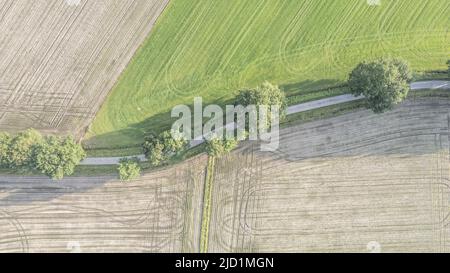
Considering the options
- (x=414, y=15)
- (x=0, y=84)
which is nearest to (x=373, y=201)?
(x=414, y=15)

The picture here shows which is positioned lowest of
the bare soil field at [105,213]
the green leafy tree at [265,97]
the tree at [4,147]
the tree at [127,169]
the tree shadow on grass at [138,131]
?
the bare soil field at [105,213]

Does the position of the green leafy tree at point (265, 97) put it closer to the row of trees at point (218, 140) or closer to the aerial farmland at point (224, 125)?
the row of trees at point (218, 140)

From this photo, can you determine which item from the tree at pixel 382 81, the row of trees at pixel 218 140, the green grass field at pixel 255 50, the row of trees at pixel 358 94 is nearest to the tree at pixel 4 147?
the green grass field at pixel 255 50

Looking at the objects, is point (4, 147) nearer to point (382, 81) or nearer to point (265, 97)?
point (265, 97)

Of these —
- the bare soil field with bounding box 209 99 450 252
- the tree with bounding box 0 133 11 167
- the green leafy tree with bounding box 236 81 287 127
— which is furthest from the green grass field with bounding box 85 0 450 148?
the tree with bounding box 0 133 11 167

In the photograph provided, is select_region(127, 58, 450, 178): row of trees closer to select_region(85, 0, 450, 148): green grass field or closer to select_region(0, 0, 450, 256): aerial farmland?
select_region(0, 0, 450, 256): aerial farmland
